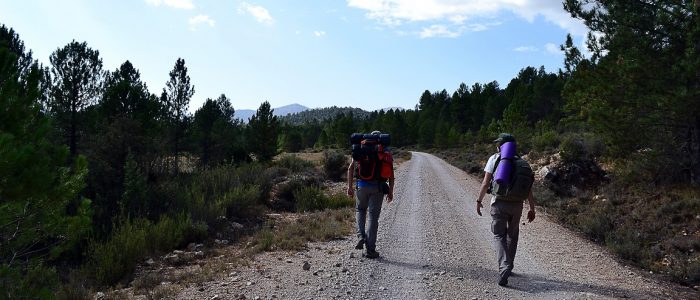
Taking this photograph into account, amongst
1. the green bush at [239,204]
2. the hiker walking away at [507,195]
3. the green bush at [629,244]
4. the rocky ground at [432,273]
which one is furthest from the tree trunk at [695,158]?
the green bush at [239,204]

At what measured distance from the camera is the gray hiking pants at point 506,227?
18.7ft

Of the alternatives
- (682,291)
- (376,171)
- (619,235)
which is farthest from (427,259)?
(619,235)

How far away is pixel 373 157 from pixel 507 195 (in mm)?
1846

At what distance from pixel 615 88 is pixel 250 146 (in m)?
27.3

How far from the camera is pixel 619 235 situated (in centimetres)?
895

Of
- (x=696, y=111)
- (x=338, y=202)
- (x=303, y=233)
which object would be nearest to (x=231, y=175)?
(x=338, y=202)

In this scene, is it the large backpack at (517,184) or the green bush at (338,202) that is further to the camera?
the green bush at (338,202)

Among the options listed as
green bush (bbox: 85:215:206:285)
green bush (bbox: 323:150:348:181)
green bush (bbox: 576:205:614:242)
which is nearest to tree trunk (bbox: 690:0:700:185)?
green bush (bbox: 576:205:614:242)

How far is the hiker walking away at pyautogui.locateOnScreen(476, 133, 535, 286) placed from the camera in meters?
5.55

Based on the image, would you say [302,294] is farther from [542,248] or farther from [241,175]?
[241,175]

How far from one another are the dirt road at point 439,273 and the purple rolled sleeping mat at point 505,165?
1286 mm

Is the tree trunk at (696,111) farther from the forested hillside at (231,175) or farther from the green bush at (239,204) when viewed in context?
the green bush at (239,204)

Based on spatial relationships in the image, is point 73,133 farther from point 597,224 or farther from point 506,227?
point 506,227

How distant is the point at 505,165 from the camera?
561 cm
